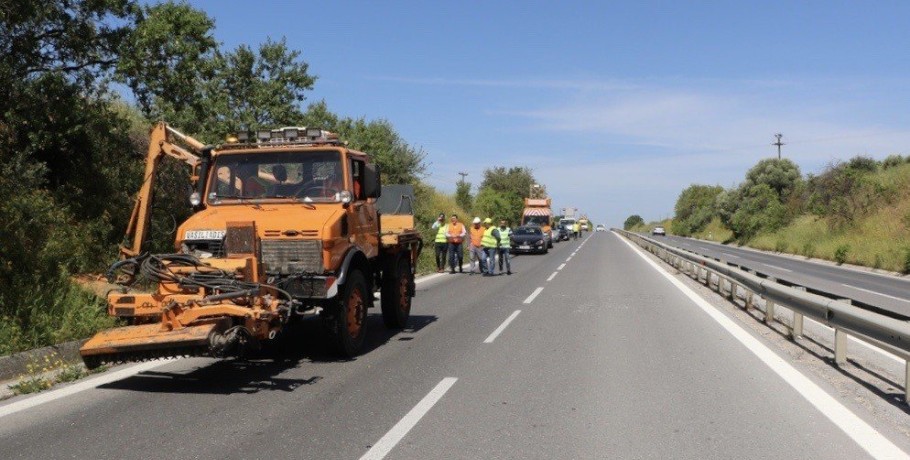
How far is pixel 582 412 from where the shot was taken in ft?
20.1

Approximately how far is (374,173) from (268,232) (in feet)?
5.26

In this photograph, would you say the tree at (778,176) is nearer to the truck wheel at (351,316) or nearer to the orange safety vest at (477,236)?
the orange safety vest at (477,236)

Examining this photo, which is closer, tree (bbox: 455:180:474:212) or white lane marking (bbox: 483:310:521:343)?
white lane marking (bbox: 483:310:521:343)

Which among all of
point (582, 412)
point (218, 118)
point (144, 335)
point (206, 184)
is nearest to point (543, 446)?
point (582, 412)

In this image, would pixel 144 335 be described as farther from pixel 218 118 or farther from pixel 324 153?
pixel 218 118

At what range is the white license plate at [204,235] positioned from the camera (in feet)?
26.1

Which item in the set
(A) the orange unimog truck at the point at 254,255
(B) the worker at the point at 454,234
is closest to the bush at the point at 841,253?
(B) the worker at the point at 454,234

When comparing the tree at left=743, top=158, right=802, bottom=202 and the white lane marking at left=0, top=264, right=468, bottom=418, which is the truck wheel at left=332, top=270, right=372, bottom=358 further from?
the tree at left=743, top=158, right=802, bottom=202

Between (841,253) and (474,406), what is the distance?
35.7m

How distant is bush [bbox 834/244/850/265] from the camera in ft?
120

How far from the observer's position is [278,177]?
892cm

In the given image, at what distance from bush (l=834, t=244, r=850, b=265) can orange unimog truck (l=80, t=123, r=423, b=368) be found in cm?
3285

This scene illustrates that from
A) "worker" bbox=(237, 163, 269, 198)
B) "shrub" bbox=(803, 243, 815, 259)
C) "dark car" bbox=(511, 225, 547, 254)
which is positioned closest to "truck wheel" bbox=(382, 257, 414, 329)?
"worker" bbox=(237, 163, 269, 198)

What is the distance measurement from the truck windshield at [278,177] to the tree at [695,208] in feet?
312
